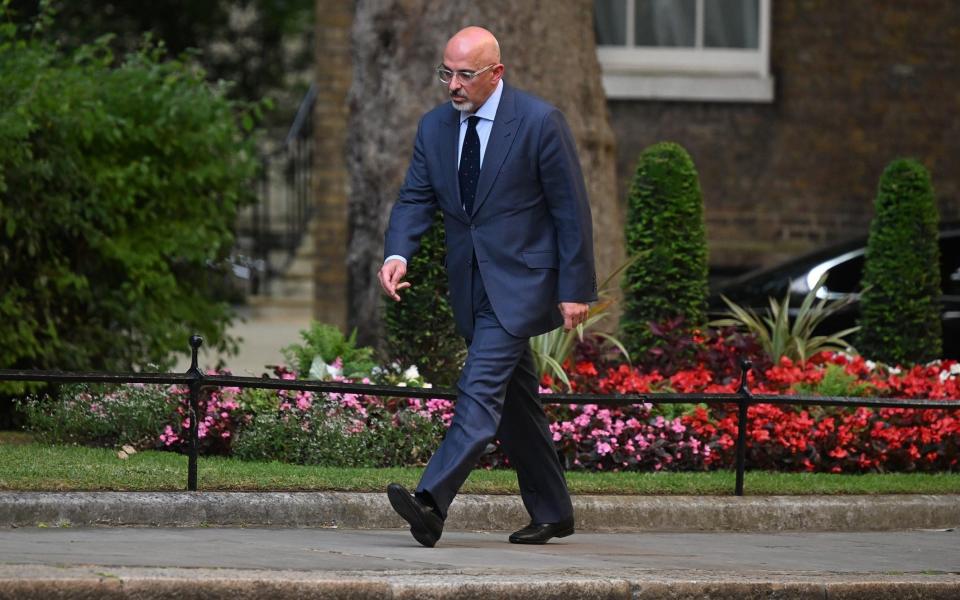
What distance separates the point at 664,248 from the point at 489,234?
12.9ft

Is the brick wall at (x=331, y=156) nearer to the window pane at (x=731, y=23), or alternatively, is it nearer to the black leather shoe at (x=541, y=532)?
the window pane at (x=731, y=23)

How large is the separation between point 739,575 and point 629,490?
1838 mm

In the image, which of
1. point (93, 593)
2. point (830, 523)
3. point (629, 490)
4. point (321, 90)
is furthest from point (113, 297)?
point (321, 90)

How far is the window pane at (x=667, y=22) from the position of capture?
16938 millimetres

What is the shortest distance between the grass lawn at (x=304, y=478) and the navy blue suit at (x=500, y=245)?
4.32ft

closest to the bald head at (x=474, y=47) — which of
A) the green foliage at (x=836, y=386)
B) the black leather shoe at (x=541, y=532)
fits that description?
the black leather shoe at (x=541, y=532)

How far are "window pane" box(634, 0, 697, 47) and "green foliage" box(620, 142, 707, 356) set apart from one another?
666 centimetres

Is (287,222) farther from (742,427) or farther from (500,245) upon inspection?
(500,245)

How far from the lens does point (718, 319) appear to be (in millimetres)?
11688

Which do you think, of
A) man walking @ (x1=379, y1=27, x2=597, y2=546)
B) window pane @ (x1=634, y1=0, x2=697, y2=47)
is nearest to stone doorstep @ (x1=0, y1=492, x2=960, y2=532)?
man walking @ (x1=379, y1=27, x2=597, y2=546)

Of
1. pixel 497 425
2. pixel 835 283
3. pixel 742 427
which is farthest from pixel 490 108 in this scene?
pixel 835 283

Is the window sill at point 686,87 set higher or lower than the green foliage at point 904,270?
higher

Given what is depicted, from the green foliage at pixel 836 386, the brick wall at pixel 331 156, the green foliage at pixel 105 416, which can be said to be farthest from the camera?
the brick wall at pixel 331 156

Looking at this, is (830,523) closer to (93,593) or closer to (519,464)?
(519,464)
